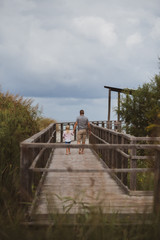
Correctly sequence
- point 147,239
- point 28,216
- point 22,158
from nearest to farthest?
point 147,239
point 28,216
point 22,158

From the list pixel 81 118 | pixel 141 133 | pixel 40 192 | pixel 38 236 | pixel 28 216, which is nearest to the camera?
pixel 38 236

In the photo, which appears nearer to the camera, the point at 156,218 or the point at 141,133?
the point at 156,218

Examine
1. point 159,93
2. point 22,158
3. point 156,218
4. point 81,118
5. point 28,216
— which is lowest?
point 28,216

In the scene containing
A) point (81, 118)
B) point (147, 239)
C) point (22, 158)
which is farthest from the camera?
point (81, 118)

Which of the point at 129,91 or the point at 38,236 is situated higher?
the point at 129,91

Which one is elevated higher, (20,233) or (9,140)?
(9,140)

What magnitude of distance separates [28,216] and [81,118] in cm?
777

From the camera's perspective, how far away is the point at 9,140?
23.2ft

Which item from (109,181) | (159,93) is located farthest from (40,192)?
(159,93)

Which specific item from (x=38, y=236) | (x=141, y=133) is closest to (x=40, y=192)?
(x=38, y=236)

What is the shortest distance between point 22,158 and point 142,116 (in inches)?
739

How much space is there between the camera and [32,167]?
5273mm

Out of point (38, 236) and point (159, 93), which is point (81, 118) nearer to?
point (38, 236)

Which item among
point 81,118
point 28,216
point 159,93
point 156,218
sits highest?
point 159,93
